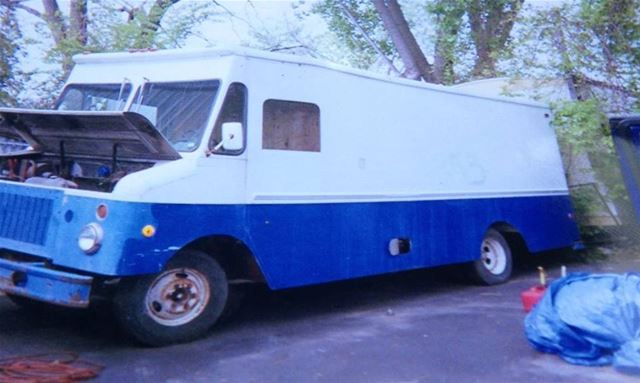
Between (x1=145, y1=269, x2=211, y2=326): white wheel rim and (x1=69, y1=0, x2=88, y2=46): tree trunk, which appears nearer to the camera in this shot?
(x1=145, y1=269, x2=211, y2=326): white wheel rim

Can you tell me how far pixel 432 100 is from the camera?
9.07m

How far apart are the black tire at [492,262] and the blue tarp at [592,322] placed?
3.53 m

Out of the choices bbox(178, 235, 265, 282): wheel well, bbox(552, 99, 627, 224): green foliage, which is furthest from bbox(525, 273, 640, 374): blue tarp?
bbox(552, 99, 627, 224): green foliage

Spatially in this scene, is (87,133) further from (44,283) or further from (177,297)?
(177,297)

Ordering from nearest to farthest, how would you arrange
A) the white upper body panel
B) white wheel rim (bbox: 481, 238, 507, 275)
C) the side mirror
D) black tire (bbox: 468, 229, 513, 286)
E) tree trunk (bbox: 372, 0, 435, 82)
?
the side mirror
the white upper body panel
black tire (bbox: 468, 229, 513, 286)
white wheel rim (bbox: 481, 238, 507, 275)
tree trunk (bbox: 372, 0, 435, 82)

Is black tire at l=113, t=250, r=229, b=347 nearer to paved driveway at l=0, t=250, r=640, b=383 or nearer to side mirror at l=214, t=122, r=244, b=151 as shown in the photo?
paved driveway at l=0, t=250, r=640, b=383

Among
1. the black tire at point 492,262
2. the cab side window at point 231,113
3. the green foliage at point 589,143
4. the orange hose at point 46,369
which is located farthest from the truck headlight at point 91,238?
the green foliage at point 589,143

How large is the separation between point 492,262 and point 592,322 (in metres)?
4.33

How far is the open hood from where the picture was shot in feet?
20.3

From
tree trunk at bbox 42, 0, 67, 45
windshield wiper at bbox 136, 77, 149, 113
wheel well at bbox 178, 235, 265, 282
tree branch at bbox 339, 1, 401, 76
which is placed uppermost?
tree branch at bbox 339, 1, 401, 76

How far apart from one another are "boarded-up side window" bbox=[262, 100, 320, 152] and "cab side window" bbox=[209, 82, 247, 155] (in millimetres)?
246

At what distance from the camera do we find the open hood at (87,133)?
6195mm

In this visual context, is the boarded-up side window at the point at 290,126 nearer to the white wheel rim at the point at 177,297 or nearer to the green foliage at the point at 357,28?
the white wheel rim at the point at 177,297

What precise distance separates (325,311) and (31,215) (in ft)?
10.9
